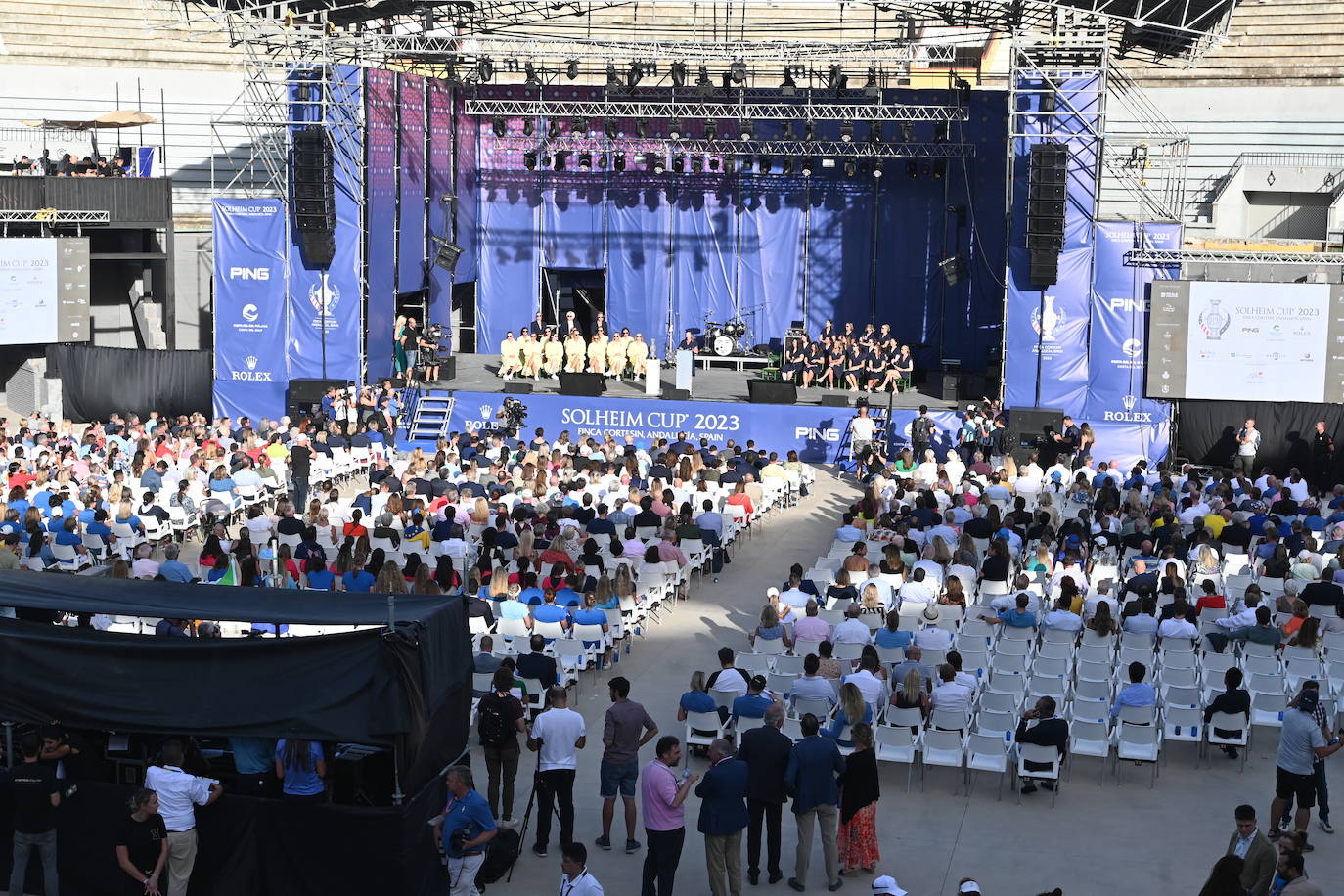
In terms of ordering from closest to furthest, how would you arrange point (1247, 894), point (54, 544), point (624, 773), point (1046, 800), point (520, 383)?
point (1247, 894) → point (624, 773) → point (1046, 800) → point (54, 544) → point (520, 383)

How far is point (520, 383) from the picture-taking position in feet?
91.3

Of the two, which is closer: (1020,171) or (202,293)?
(1020,171)

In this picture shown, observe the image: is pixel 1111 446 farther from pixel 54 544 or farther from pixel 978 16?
pixel 54 544

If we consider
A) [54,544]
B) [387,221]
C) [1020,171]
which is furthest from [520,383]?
[54,544]

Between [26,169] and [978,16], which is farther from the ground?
[978,16]

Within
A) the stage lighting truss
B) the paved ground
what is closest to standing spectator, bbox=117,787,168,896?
the paved ground

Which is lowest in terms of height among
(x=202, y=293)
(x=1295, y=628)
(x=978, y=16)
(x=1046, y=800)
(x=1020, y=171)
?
(x=1046, y=800)

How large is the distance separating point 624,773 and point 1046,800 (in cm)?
329

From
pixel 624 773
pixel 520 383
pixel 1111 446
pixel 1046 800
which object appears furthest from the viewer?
pixel 520 383

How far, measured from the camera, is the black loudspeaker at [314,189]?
1035 inches

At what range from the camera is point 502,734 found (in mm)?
10992

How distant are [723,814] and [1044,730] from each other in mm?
2985

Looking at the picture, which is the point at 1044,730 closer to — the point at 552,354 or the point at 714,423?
the point at 714,423

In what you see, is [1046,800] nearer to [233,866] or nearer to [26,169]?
Result: [233,866]
